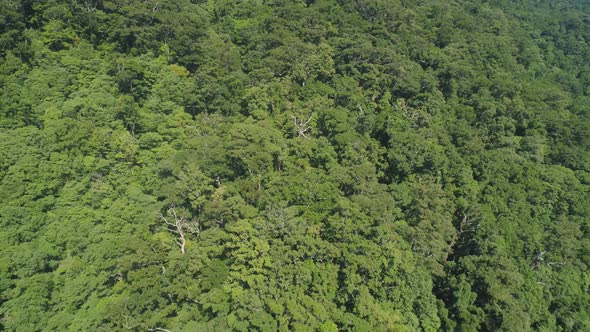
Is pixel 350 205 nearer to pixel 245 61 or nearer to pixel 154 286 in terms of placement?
pixel 154 286

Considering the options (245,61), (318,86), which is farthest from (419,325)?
(245,61)

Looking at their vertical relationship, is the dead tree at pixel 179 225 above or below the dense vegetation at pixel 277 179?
below

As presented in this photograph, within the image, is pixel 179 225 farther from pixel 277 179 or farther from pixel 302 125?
pixel 302 125

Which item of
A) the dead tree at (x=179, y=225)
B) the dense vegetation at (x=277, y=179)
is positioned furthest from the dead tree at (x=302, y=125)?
the dead tree at (x=179, y=225)

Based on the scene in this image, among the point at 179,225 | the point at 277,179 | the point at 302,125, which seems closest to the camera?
the point at 179,225

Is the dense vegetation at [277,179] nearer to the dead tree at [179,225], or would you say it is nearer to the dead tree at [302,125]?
the dead tree at [179,225]

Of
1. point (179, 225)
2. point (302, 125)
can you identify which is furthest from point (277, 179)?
point (302, 125)
